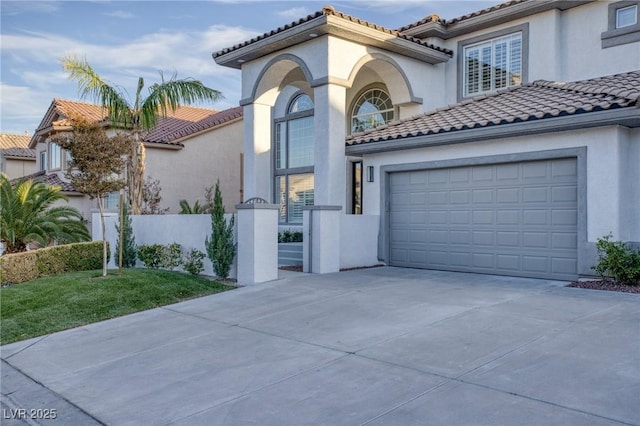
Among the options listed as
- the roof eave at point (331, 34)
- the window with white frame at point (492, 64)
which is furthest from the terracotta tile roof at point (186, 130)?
the window with white frame at point (492, 64)

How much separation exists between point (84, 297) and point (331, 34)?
329 inches

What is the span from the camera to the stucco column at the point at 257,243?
11125 millimetres

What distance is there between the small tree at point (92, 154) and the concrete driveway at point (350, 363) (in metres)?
3.86

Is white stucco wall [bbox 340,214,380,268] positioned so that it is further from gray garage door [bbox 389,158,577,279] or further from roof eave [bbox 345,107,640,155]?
roof eave [bbox 345,107,640,155]

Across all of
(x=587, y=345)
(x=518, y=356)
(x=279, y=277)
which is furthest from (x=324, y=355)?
(x=279, y=277)

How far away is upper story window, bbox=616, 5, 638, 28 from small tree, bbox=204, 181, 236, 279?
10865mm

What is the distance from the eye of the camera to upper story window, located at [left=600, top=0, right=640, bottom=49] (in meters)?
13.2

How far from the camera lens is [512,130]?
436 inches

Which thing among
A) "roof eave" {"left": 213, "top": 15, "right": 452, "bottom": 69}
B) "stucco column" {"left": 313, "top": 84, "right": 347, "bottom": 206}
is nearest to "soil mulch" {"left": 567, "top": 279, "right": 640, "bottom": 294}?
"stucco column" {"left": 313, "top": 84, "right": 347, "bottom": 206}

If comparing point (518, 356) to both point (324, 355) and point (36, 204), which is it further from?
point (36, 204)

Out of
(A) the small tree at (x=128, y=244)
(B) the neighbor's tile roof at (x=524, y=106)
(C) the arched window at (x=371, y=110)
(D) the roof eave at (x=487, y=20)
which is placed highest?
(D) the roof eave at (x=487, y=20)

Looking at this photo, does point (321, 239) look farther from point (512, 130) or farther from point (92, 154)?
point (92, 154)

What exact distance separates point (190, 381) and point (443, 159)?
8.71 metres

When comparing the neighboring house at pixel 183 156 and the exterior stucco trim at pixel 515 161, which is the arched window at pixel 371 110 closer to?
the exterior stucco trim at pixel 515 161
